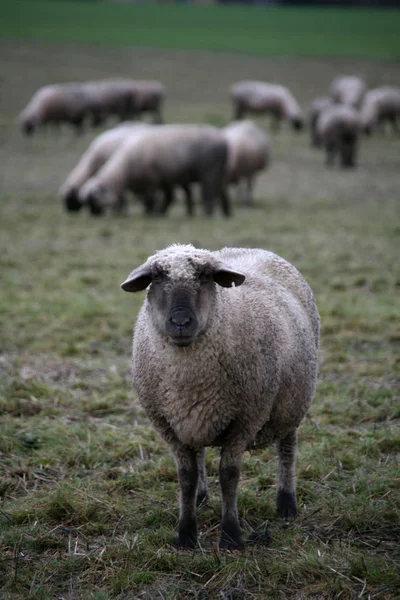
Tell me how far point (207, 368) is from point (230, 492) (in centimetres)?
57

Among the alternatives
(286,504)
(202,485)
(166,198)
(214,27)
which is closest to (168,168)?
(166,198)

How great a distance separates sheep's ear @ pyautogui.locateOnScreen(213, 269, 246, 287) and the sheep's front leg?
2.55 ft

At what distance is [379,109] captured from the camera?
27.5m

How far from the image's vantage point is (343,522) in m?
3.59

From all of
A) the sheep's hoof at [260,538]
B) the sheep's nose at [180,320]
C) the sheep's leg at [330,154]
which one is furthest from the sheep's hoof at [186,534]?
the sheep's leg at [330,154]

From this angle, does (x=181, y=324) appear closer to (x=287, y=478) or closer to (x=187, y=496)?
(x=187, y=496)

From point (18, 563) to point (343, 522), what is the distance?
148 centimetres

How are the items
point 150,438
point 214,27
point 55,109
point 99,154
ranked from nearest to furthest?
point 150,438 → point 99,154 → point 55,109 → point 214,27

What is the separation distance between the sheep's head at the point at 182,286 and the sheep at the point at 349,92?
2812 cm

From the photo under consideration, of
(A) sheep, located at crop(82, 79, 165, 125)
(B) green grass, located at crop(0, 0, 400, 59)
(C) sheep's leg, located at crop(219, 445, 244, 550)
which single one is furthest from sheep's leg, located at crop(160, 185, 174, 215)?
(B) green grass, located at crop(0, 0, 400, 59)

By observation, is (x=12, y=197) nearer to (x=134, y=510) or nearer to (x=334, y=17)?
(x=134, y=510)

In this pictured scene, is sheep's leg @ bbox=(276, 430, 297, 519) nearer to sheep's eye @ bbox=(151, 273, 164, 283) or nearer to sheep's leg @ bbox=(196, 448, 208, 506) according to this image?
sheep's leg @ bbox=(196, 448, 208, 506)

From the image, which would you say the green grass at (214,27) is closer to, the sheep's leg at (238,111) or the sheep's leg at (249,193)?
the sheep's leg at (238,111)

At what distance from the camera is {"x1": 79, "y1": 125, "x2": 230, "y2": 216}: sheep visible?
13.8 m
